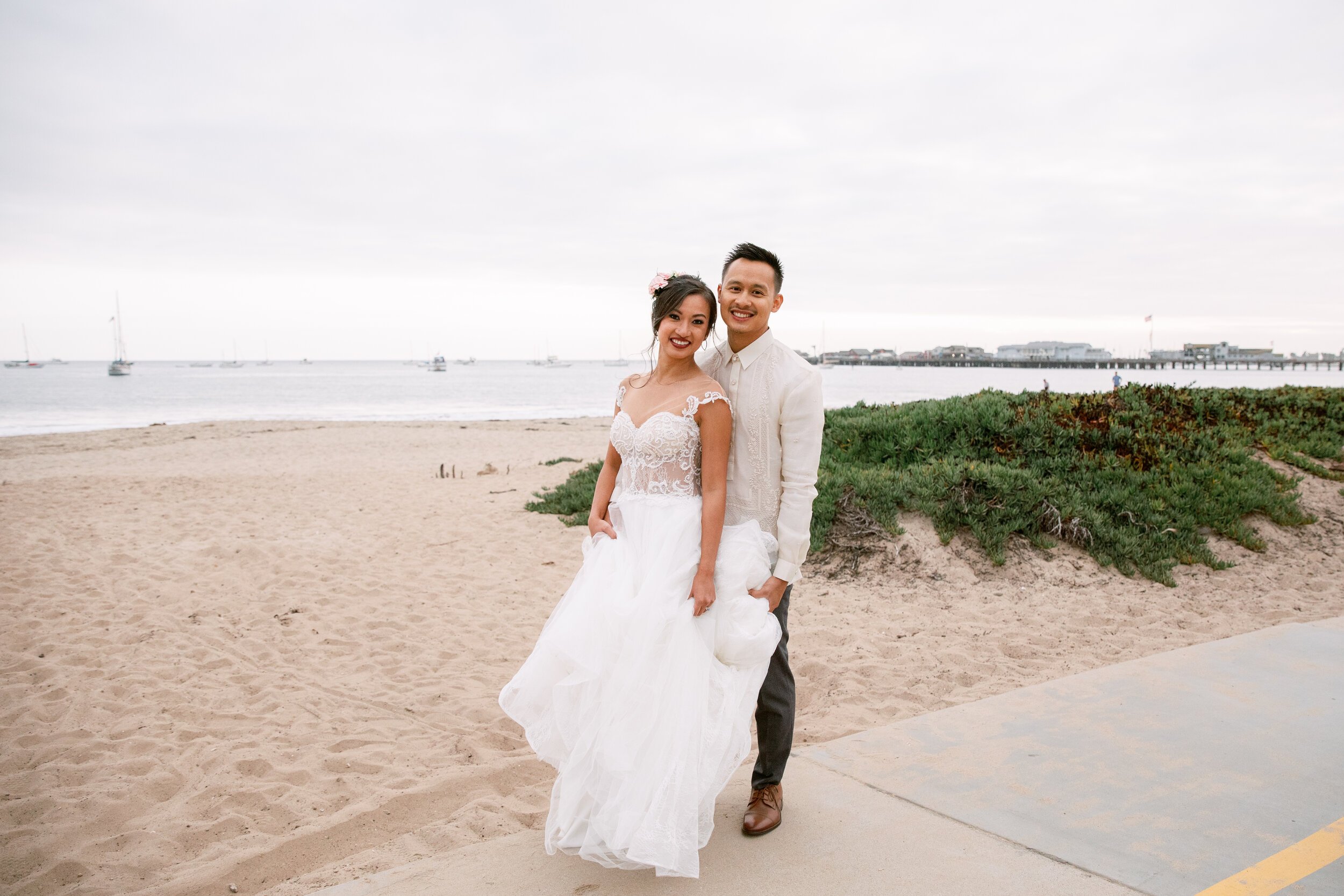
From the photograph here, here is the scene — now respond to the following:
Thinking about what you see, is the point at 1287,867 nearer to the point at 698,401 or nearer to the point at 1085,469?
the point at 698,401

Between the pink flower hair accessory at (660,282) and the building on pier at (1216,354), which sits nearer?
the pink flower hair accessory at (660,282)

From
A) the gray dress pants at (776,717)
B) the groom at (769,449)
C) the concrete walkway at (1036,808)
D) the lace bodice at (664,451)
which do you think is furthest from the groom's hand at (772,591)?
the concrete walkway at (1036,808)

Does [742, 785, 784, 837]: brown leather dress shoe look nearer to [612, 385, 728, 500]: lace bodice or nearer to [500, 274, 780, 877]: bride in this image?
[500, 274, 780, 877]: bride

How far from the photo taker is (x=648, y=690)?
2674mm

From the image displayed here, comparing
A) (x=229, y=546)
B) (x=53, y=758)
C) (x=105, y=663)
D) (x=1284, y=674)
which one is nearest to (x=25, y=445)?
(x=229, y=546)

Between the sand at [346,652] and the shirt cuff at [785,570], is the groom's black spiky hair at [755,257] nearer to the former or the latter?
the shirt cuff at [785,570]

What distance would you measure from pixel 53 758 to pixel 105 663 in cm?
142

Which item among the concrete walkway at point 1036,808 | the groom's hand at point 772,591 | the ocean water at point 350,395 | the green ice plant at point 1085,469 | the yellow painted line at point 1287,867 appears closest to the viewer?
the yellow painted line at point 1287,867

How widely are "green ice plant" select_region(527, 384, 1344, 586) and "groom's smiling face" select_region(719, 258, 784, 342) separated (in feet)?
15.7

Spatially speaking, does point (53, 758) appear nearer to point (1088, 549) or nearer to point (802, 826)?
point (802, 826)

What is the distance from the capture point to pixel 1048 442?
333 inches

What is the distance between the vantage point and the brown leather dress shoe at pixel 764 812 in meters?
3.03

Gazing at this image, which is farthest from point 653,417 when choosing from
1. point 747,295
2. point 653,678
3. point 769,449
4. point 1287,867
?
point 1287,867

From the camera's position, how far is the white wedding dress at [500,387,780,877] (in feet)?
8.62
